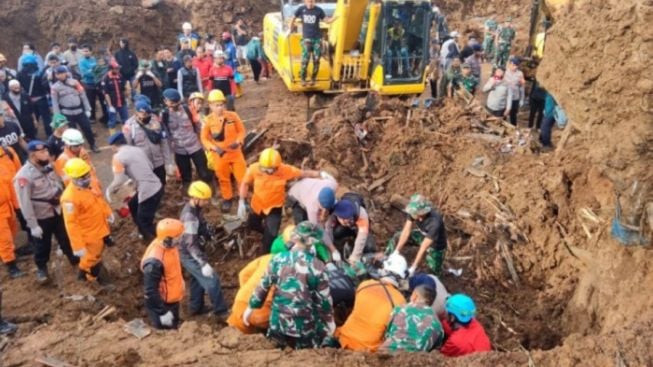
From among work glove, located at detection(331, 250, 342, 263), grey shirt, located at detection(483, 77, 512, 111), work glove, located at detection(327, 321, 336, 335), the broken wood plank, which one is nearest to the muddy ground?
the broken wood plank

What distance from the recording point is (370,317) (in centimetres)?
489

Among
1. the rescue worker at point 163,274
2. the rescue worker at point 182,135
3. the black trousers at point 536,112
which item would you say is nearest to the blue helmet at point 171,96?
the rescue worker at point 182,135

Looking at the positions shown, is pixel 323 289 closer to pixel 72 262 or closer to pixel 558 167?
pixel 72 262

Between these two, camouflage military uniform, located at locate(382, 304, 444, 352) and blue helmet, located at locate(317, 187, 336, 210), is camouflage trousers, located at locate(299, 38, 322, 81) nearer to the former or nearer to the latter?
blue helmet, located at locate(317, 187, 336, 210)

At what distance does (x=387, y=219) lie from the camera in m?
8.27

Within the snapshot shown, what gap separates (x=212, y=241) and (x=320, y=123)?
360cm

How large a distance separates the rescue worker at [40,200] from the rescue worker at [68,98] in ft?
11.3

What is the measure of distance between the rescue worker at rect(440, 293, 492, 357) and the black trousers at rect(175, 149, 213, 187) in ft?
17.0

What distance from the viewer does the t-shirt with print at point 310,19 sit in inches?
414

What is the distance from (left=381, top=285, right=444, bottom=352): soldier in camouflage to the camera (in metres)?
4.64

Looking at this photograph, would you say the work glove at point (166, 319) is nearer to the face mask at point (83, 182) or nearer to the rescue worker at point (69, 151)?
the face mask at point (83, 182)

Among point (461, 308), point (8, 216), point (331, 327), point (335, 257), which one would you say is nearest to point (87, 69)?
point (8, 216)

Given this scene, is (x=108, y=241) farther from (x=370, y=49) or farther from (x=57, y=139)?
(x=370, y=49)

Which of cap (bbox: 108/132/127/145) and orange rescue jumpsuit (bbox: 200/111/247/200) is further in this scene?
→ orange rescue jumpsuit (bbox: 200/111/247/200)
